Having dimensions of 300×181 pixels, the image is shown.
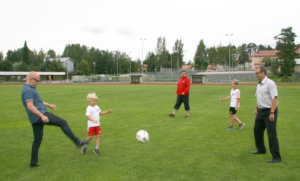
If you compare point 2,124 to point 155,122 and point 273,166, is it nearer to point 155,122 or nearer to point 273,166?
point 155,122

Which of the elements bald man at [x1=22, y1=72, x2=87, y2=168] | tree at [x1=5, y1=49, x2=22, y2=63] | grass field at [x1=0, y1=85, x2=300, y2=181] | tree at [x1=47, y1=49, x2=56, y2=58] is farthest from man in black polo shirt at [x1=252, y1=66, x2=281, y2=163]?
tree at [x1=47, y1=49, x2=56, y2=58]

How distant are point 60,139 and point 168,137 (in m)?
3.40

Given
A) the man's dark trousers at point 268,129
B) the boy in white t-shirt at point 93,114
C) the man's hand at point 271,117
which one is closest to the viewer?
the man's hand at point 271,117

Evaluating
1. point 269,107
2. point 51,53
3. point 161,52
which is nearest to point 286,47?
point 161,52

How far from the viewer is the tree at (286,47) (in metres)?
60.6

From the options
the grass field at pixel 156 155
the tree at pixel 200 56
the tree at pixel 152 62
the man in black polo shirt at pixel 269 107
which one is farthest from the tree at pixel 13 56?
the man in black polo shirt at pixel 269 107

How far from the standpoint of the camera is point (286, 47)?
62.0 m

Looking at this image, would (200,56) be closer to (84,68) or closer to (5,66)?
(84,68)

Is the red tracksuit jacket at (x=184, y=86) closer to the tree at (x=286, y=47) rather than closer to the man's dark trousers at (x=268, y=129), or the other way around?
the man's dark trousers at (x=268, y=129)

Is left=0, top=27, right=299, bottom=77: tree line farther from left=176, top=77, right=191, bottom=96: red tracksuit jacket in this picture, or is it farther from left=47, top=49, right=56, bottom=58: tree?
left=176, top=77, right=191, bottom=96: red tracksuit jacket

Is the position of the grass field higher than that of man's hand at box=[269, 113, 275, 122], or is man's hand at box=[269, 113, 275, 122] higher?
man's hand at box=[269, 113, 275, 122]

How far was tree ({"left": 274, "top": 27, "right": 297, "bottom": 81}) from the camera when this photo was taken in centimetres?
6059

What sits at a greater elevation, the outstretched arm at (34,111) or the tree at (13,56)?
the tree at (13,56)

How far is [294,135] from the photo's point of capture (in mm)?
8008
